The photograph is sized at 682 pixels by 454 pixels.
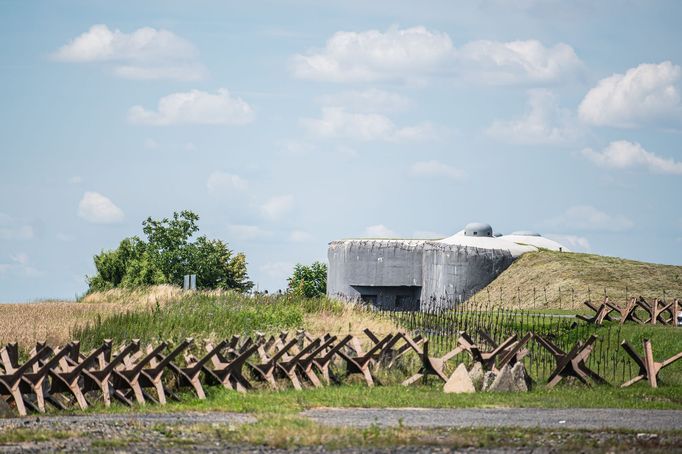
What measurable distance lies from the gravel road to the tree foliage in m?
69.2

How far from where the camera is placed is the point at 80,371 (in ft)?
65.4

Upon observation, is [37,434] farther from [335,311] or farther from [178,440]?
[335,311]

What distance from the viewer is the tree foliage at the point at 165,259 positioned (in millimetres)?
91500

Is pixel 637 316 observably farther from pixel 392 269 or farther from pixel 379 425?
pixel 392 269

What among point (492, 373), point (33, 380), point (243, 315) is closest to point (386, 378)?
point (492, 373)

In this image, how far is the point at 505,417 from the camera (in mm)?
18391

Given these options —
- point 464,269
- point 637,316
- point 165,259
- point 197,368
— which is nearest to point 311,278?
point 165,259

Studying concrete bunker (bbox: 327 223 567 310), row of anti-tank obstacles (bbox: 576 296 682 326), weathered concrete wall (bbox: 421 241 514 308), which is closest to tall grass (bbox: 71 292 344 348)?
row of anti-tank obstacles (bbox: 576 296 682 326)

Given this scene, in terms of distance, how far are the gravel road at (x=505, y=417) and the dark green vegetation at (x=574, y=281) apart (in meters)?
34.8

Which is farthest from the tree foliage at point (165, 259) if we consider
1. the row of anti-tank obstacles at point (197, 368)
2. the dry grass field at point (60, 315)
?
the row of anti-tank obstacles at point (197, 368)

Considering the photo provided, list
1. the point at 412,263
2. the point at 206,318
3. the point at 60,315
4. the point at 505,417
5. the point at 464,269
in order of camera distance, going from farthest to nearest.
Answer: the point at 412,263
the point at 464,269
the point at 60,315
the point at 206,318
the point at 505,417

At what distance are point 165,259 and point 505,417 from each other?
248 feet

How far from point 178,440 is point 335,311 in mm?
27520

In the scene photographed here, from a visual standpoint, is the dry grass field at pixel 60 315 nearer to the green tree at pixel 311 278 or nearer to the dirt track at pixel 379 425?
the dirt track at pixel 379 425
